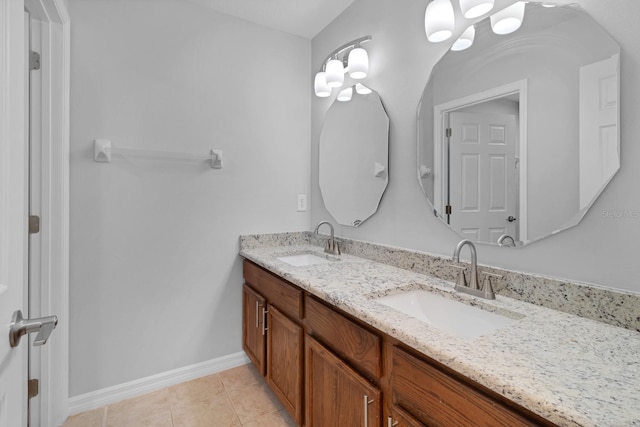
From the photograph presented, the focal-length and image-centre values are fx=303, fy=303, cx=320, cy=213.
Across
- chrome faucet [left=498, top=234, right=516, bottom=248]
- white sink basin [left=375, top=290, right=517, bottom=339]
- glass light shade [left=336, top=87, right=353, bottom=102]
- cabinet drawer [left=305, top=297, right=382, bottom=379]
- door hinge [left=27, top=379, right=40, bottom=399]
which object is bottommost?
door hinge [left=27, top=379, right=40, bottom=399]

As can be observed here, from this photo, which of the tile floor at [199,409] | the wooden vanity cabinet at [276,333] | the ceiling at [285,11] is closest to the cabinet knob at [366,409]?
the wooden vanity cabinet at [276,333]

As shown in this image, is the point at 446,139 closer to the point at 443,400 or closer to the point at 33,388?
the point at 443,400

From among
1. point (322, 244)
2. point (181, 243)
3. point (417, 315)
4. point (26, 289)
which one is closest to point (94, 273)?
point (26, 289)

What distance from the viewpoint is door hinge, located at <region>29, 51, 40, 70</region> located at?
4.94 ft

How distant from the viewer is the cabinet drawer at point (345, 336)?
1.01 meters

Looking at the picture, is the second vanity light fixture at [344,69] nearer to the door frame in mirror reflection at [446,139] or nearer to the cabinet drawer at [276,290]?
the door frame in mirror reflection at [446,139]

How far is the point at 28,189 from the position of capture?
152cm

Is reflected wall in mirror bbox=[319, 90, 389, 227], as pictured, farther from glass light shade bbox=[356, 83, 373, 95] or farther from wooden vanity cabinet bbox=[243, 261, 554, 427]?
wooden vanity cabinet bbox=[243, 261, 554, 427]

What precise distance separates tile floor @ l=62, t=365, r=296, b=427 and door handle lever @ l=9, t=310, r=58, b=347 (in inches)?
52.8

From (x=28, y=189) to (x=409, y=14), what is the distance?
2149mm

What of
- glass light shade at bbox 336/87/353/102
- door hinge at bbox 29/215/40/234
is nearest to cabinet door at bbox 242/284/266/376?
door hinge at bbox 29/215/40/234

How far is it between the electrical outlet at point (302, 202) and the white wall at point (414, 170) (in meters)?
0.07

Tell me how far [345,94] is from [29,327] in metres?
1.97

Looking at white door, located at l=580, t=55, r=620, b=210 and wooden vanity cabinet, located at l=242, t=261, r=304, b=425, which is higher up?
white door, located at l=580, t=55, r=620, b=210
